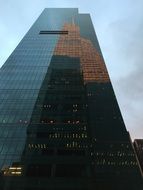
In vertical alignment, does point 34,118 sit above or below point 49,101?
below

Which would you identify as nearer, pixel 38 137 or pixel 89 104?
pixel 38 137

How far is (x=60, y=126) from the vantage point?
89.6 metres

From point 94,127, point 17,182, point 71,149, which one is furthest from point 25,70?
point 17,182

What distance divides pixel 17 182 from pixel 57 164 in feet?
38.8

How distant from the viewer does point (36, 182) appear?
6881 cm

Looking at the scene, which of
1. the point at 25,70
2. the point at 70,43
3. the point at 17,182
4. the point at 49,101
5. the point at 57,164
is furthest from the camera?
the point at 70,43

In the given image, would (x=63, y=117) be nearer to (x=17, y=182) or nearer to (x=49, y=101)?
(x=49, y=101)

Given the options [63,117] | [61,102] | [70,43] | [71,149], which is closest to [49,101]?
[61,102]

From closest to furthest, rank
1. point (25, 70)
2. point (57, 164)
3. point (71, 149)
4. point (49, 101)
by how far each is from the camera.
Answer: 1. point (57, 164)
2. point (71, 149)
3. point (49, 101)
4. point (25, 70)

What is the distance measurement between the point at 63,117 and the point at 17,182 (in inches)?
1257

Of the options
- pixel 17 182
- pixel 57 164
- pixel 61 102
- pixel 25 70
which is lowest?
pixel 17 182

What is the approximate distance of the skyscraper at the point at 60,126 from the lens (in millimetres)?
71500

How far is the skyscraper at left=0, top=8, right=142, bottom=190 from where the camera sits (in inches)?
2815

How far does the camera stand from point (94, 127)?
3652 inches
